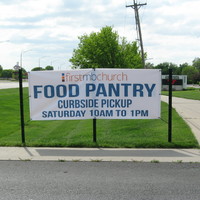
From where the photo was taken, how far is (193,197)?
3590mm

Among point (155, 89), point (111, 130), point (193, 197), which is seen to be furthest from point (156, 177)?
point (111, 130)

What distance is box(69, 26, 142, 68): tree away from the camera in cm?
4219

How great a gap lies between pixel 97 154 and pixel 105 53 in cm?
3778

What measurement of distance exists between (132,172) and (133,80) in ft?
8.32

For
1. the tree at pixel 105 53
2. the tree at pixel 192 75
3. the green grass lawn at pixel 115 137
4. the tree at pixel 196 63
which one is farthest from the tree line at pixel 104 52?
the tree at pixel 196 63

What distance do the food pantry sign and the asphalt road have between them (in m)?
1.70

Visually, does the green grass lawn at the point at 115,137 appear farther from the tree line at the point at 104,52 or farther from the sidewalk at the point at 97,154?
the tree line at the point at 104,52

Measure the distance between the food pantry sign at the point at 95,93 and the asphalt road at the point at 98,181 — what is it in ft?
5.56

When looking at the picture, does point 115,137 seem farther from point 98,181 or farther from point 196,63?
point 196,63

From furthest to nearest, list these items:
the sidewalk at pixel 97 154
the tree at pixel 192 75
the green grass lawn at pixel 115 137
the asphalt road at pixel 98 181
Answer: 1. the tree at pixel 192 75
2. the green grass lawn at pixel 115 137
3. the sidewalk at pixel 97 154
4. the asphalt road at pixel 98 181

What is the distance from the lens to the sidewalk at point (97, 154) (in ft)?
17.4

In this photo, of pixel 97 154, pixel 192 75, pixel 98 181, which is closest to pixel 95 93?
pixel 97 154

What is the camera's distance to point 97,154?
561cm

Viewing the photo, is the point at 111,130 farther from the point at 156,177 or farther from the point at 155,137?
the point at 156,177
